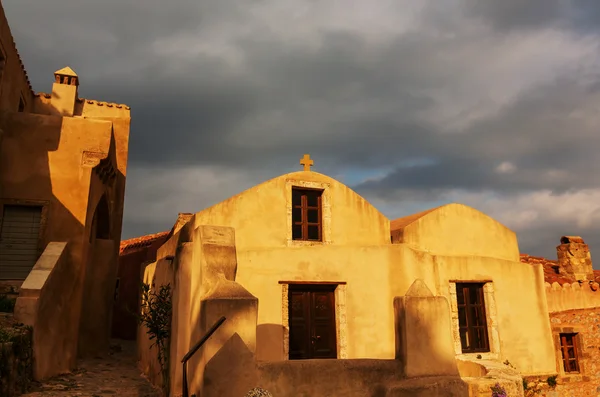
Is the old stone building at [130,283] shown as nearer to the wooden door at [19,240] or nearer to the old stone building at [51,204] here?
the old stone building at [51,204]

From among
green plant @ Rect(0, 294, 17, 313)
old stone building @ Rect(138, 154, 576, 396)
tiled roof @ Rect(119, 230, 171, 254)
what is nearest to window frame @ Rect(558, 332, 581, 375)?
old stone building @ Rect(138, 154, 576, 396)

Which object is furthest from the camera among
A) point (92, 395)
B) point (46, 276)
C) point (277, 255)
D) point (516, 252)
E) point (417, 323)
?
point (516, 252)

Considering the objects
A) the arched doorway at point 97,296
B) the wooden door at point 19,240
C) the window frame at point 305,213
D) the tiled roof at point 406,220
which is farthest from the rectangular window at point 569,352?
the wooden door at point 19,240

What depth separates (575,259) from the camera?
16.0 metres

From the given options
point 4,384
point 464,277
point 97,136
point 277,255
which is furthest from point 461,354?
point 97,136

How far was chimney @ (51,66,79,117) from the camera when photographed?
15938 millimetres

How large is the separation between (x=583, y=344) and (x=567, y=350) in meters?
0.50

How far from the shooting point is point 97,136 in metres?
11.4

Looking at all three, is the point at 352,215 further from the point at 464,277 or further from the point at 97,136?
the point at 97,136

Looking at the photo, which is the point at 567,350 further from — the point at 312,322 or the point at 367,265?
Answer: the point at 312,322

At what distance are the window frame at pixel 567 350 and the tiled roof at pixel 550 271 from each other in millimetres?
1705

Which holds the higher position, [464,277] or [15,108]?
[15,108]

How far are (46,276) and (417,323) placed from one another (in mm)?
7021

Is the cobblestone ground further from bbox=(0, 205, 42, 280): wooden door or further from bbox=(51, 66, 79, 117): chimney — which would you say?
bbox=(51, 66, 79, 117): chimney
